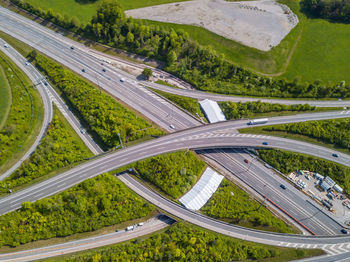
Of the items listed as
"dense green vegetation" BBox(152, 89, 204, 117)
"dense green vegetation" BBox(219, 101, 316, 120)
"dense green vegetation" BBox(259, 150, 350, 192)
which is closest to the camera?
"dense green vegetation" BBox(259, 150, 350, 192)

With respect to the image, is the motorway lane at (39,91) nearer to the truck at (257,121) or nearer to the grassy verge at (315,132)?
the grassy verge at (315,132)

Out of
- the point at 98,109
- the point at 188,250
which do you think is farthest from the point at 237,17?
the point at 188,250

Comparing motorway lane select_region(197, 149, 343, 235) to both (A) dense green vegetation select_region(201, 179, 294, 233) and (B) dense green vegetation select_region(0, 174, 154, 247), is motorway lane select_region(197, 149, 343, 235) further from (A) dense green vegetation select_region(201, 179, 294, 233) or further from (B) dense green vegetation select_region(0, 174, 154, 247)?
(B) dense green vegetation select_region(0, 174, 154, 247)

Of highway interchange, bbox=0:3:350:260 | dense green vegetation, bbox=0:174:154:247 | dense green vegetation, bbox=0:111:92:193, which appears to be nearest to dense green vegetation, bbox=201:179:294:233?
highway interchange, bbox=0:3:350:260

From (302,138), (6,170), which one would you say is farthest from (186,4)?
(6,170)

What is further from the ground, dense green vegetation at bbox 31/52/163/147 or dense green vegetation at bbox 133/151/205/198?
dense green vegetation at bbox 31/52/163/147

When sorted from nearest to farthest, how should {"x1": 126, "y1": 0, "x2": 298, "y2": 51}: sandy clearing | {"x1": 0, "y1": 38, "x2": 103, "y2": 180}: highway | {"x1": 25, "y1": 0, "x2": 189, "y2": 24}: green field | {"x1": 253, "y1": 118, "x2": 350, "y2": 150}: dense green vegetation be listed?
{"x1": 0, "y1": 38, "x2": 103, "y2": 180}: highway
{"x1": 253, "y1": 118, "x2": 350, "y2": 150}: dense green vegetation
{"x1": 126, "y1": 0, "x2": 298, "y2": 51}: sandy clearing
{"x1": 25, "y1": 0, "x2": 189, "y2": 24}: green field

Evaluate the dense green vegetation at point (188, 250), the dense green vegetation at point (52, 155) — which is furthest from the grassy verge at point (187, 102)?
the dense green vegetation at point (188, 250)

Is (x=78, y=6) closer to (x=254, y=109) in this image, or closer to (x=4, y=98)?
(x=4, y=98)
